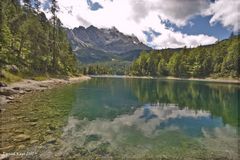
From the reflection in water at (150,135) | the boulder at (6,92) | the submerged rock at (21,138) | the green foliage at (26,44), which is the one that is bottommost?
the reflection in water at (150,135)

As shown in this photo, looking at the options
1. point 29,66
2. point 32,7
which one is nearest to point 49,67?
point 29,66

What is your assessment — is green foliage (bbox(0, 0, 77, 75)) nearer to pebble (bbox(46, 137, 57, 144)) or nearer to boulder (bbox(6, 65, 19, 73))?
boulder (bbox(6, 65, 19, 73))

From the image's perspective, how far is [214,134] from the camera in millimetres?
23281

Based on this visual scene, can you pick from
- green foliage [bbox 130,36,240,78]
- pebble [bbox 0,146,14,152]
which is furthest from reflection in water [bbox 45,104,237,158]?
green foliage [bbox 130,36,240,78]

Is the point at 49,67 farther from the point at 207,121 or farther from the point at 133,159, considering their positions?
the point at 133,159

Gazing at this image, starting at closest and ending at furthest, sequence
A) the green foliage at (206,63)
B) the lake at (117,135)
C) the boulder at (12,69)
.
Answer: the lake at (117,135) < the boulder at (12,69) < the green foliage at (206,63)

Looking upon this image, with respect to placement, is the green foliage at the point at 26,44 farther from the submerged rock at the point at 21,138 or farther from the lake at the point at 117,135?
the submerged rock at the point at 21,138

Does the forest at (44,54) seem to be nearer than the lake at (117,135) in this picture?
No

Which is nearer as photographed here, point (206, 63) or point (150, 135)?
point (150, 135)

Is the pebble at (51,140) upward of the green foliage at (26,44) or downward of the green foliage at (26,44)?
downward

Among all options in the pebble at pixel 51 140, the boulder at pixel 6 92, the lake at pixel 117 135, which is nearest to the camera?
the lake at pixel 117 135

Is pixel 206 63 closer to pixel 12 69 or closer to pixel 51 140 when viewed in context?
pixel 12 69

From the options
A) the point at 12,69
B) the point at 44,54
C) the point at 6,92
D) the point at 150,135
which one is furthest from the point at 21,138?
the point at 44,54

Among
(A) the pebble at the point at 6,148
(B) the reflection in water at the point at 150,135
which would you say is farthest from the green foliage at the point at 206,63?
(A) the pebble at the point at 6,148
